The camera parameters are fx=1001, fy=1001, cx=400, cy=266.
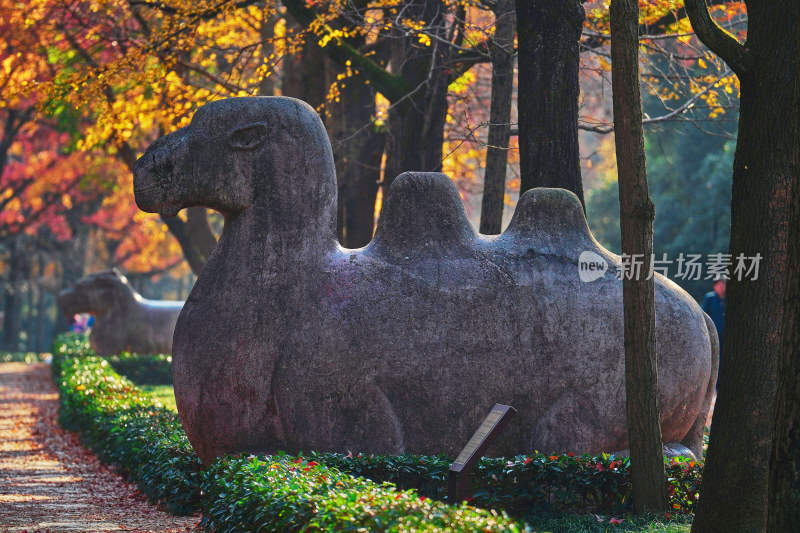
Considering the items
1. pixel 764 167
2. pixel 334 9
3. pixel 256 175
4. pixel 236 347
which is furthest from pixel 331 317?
pixel 334 9

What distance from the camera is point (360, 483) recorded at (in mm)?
5879

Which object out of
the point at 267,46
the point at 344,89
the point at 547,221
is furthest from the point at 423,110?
the point at 547,221

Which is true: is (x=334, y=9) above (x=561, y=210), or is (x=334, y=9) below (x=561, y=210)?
above

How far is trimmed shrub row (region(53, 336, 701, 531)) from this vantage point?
5539mm

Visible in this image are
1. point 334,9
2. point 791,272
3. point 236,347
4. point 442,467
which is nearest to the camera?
point 791,272

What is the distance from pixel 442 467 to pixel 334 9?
725 cm

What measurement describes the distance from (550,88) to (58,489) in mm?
6271

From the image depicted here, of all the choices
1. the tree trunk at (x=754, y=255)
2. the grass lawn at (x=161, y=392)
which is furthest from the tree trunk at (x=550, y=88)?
the grass lawn at (x=161, y=392)

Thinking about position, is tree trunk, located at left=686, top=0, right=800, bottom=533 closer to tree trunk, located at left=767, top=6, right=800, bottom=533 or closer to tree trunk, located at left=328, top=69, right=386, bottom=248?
tree trunk, located at left=767, top=6, right=800, bottom=533

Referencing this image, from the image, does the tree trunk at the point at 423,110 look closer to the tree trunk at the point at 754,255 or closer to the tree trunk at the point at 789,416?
the tree trunk at the point at 754,255

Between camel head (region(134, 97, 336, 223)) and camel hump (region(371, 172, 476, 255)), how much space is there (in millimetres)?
705

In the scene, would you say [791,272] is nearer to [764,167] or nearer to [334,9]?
[764,167]

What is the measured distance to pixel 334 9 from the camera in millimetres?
12633

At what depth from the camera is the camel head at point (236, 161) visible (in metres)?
7.98
